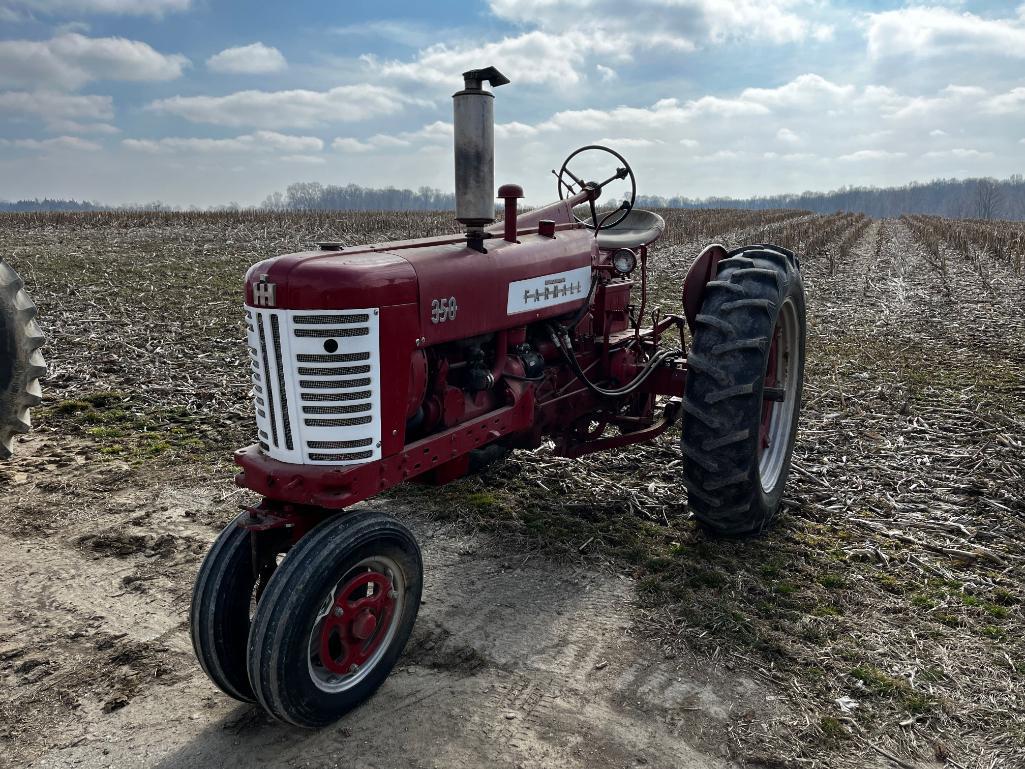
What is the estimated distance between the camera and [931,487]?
4691 millimetres

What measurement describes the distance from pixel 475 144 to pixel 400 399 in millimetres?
1090

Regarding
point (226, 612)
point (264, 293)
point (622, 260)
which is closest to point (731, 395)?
point (622, 260)

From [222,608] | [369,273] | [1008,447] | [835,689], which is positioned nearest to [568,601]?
[835,689]

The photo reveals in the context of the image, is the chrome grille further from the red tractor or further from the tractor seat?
the tractor seat

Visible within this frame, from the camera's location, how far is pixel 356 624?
2729 mm

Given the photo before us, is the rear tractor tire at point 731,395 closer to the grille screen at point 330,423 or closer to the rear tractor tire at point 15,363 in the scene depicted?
the grille screen at point 330,423

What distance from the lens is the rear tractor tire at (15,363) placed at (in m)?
4.75

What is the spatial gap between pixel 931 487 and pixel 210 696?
166 inches

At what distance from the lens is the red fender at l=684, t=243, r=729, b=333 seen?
157 inches

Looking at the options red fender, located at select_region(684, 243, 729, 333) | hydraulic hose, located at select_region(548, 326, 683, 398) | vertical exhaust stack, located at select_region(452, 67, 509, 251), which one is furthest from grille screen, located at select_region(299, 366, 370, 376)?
red fender, located at select_region(684, 243, 729, 333)

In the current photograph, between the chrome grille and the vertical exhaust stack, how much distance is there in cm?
75

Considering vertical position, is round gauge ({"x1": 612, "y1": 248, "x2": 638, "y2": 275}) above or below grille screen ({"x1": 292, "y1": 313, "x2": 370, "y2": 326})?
above

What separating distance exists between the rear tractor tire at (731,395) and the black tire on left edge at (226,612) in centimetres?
212

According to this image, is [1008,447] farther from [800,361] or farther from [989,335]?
[989,335]
